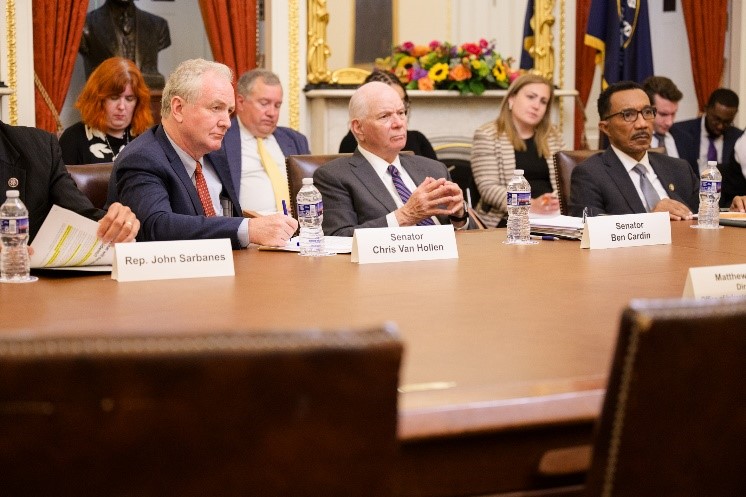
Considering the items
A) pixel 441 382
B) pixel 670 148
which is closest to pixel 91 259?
pixel 441 382

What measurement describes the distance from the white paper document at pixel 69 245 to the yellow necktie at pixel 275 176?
9.40 ft

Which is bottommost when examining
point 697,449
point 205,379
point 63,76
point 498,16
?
point 697,449

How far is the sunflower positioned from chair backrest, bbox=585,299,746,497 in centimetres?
622

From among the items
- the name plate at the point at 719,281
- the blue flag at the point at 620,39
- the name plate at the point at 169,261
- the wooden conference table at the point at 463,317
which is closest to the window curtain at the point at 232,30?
the blue flag at the point at 620,39

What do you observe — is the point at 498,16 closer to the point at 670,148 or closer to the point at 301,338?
the point at 670,148

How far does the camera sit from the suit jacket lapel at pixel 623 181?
160 inches

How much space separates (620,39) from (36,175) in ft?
18.7

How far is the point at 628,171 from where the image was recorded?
420 centimetres

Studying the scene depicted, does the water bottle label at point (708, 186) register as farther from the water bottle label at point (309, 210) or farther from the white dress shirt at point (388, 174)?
the water bottle label at point (309, 210)

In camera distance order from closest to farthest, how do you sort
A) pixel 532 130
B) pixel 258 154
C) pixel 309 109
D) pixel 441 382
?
pixel 441 382, pixel 258 154, pixel 532 130, pixel 309 109

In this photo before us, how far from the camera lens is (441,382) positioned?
49.6 inches

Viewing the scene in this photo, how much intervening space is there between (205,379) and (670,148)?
6772 millimetres

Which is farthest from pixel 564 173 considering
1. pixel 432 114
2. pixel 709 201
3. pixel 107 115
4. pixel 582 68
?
pixel 582 68

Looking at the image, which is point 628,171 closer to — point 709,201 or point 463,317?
point 709,201
